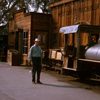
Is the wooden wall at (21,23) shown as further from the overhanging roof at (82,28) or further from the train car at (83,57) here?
the overhanging roof at (82,28)

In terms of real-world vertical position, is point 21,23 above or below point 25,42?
above

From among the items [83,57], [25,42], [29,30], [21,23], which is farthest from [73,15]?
[83,57]

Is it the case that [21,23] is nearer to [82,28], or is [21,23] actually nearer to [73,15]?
[73,15]

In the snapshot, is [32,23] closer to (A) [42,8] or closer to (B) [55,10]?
(B) [55,10]

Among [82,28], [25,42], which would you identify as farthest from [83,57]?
[25,42]

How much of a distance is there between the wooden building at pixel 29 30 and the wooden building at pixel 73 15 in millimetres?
814

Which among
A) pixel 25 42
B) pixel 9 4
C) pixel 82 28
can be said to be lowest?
pixel 25 42

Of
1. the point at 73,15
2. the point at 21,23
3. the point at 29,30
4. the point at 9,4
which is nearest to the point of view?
the point at 73,15

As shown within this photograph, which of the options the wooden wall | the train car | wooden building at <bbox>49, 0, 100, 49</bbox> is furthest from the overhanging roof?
the wooden wall

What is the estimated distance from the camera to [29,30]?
19.5 metres

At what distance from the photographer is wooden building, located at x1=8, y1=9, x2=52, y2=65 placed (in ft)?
63.7

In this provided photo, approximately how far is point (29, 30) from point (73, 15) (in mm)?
4366

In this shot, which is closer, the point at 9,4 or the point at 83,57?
the point at 83,57

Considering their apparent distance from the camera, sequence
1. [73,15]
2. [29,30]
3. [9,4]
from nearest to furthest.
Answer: [73,15] → [29,30] → [9,4]
